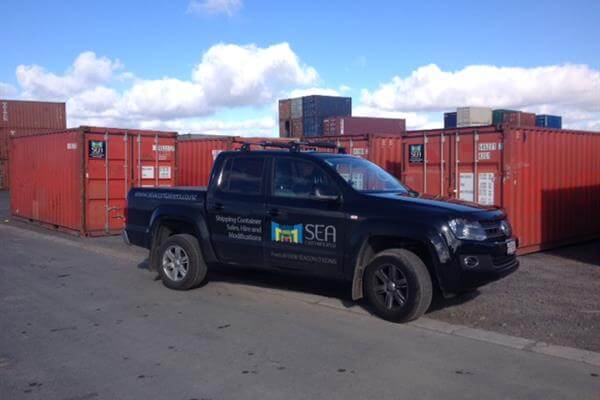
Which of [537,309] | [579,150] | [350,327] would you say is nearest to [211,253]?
[350,327]

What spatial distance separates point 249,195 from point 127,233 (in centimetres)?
245

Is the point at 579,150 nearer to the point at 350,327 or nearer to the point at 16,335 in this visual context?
the point at 350,327

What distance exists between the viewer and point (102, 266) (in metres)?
10.6

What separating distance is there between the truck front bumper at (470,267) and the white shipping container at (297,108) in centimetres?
2301

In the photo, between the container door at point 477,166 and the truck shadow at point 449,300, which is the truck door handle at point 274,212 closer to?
the truck shadow at point 449,300

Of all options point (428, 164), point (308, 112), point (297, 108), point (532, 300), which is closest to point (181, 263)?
point (532, 300)

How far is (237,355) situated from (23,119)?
133 ft

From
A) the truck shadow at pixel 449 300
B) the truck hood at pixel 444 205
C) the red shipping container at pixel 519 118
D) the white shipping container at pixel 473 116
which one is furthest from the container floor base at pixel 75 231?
the red shipping container at pixel 519 118

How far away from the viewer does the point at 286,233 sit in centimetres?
750

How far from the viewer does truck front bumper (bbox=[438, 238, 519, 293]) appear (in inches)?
254

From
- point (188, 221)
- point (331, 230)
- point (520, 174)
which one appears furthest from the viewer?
point (520, 174)

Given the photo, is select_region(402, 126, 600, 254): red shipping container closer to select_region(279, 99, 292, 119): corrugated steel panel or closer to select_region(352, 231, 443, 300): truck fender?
select_region(352, 231, 443, 300): truck fender

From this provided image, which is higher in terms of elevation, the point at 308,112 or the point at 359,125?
the point at 308,112

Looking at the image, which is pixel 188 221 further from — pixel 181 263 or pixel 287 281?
pixel 287 281
